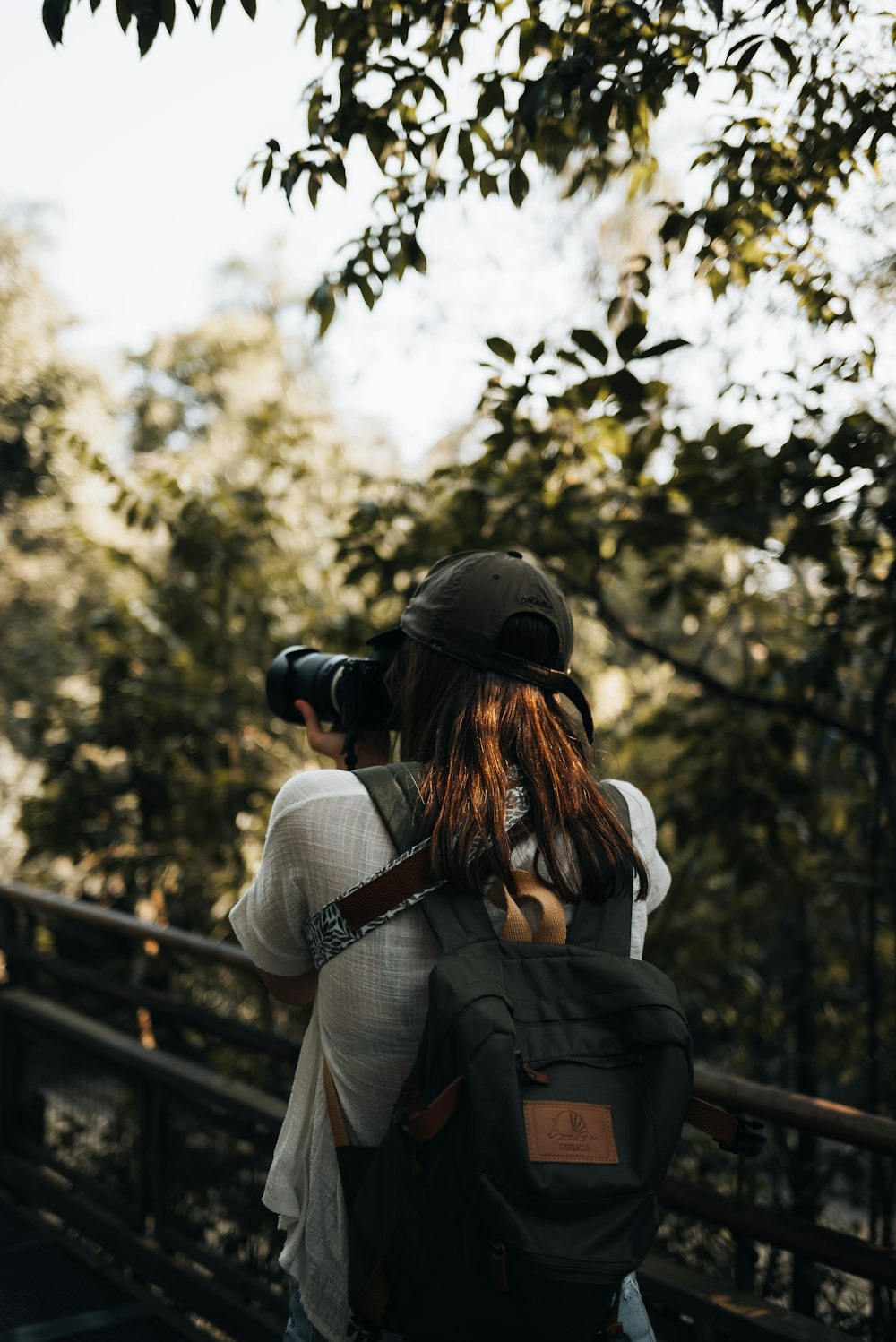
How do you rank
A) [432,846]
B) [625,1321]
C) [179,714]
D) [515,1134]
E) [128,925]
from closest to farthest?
1. [515,1134]
2. [432,846]
3. [625,1321]
4. [128,925]
5. [179,714]

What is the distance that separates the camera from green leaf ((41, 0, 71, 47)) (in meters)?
1.50

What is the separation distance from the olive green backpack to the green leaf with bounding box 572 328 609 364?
1600mm

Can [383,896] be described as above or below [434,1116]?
above

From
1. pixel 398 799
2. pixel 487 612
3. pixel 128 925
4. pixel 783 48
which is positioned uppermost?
pixel 783 48

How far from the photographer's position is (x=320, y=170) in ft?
6.99

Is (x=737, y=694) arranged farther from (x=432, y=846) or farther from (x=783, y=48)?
(x=432, y=846)

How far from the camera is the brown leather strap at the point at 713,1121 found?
1.17 m

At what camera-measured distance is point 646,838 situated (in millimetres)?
1309

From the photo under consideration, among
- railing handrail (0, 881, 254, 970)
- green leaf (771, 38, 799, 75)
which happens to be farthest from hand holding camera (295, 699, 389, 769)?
green leaf (771, 38, 799, 75)

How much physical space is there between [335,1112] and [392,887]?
0.90 feet

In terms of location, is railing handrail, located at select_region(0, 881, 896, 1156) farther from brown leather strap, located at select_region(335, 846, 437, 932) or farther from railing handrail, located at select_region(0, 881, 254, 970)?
railing handrail, located at select_region(0, 881, 254, 970)

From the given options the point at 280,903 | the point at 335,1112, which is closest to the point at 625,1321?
the point at 335,1112

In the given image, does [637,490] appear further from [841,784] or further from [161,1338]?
[161,1338]

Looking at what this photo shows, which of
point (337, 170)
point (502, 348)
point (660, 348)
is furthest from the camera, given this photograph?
point (502, 348)
